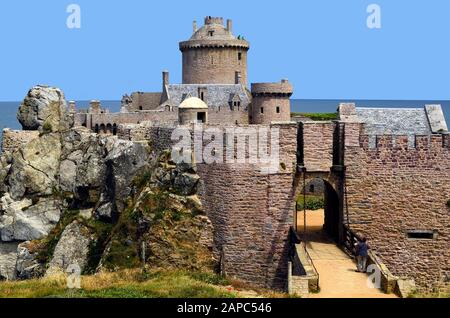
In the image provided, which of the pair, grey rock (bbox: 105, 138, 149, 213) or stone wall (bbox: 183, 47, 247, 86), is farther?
stone wall (bbox: 183, 47, 247, 86)

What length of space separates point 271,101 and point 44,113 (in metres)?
16.0

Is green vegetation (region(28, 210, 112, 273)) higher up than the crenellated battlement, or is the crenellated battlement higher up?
the crenellated battlement

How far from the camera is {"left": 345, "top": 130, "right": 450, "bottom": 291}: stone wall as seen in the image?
2861cm

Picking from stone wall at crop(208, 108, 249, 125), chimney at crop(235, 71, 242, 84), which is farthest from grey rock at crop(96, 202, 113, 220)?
chimney at crop(235, 71, 242, 84)

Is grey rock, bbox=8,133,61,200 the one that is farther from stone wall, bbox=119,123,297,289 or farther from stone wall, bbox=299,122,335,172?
stone wall, bbox=299,122,335,172

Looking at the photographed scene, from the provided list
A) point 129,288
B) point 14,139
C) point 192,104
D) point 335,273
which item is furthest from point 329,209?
point 14,139

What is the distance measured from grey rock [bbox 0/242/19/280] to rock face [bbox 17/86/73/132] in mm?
7553

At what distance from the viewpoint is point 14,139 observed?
46688 millimetres

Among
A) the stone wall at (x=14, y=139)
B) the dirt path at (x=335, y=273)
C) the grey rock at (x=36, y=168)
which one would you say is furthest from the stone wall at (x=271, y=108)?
the dirt path at (x=335, y=273)

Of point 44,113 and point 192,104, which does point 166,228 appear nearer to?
point 192,104

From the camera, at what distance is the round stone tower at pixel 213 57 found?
57.9 metres
